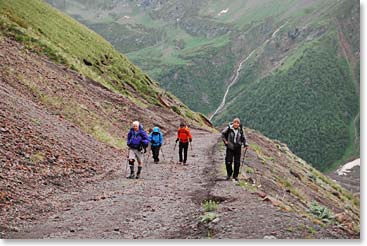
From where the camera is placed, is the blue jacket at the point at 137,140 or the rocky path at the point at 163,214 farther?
the blue jacket at the point at 137,140

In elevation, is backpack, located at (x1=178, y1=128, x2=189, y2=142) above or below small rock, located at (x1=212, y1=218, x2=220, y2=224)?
above

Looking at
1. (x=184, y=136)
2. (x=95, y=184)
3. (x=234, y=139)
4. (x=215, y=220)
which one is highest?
(x=184, y=136)

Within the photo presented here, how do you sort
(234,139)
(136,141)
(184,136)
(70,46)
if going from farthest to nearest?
(70,46), (184,136), (136,141), (234,139)

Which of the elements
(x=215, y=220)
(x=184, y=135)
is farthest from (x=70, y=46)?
(x=215, y=220)

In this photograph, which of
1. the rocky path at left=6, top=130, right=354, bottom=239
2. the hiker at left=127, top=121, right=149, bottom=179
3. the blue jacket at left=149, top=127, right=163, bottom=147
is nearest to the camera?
the rocky path at left=6, top=130, right=354, bottom=239

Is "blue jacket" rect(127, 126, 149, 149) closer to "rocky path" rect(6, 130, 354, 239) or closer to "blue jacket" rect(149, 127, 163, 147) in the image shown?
"rocky path" rect(6, 130, 354, 239)

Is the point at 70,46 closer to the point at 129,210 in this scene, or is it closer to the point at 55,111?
the point at 55,111

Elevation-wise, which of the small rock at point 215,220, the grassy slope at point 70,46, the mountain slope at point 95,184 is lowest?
the small rock at point 215,220

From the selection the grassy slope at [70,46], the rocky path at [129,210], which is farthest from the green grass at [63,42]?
the rocky path at [129,210]

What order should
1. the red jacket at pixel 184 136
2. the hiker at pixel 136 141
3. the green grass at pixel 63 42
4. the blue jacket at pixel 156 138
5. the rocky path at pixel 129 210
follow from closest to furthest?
1. the rocky path at pixel 129 210
2. the hiker at pixel 136 141
3. the red jacket at pixel 184 136
4. the blue jacket at pixel 156 138
5. the green grass at pixel 63 42

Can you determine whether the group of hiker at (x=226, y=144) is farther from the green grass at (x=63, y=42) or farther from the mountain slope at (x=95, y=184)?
the green grass at (x=63, y=42)

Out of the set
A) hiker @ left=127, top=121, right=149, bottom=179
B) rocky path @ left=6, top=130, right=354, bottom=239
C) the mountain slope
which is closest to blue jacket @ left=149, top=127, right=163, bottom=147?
the mountain slope

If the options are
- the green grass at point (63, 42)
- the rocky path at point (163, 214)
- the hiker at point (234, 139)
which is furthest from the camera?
the green grass at point (63, 42)

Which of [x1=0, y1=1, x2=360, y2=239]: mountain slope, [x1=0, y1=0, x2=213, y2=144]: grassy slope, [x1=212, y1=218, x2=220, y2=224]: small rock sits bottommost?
[x1=212, y1=218, x2=220, y2=224]: small rock
